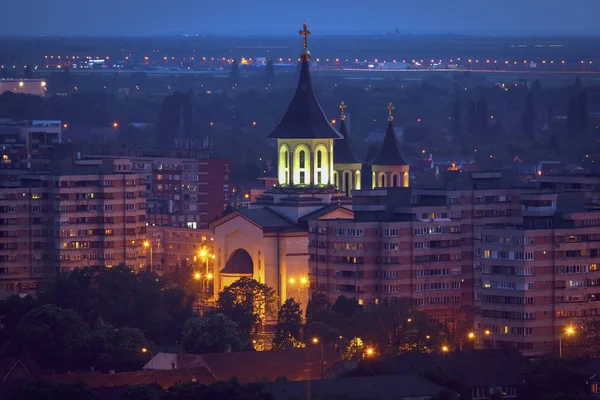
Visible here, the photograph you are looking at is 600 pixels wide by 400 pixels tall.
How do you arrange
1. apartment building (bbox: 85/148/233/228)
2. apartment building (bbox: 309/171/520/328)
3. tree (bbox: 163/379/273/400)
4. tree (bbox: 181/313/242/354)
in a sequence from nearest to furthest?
tree (bbox: 163/379/273/400)
tree (bbox: 181/313/242/354)
apartment building (bbox: 309/171/520/328)
apartment building (bbox: 85/148/233/228)

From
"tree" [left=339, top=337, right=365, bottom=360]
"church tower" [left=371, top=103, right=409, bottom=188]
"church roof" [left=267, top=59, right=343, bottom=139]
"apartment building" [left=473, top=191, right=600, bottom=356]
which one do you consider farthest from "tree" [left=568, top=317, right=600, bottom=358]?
"church tower" [left=371, top=103, right=409, bottom=188]

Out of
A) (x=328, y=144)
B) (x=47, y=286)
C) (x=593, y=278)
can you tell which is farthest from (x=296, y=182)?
(x=593, y=278)

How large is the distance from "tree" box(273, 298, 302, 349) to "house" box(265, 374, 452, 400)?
42.8 feet

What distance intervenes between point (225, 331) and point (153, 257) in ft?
→ 126

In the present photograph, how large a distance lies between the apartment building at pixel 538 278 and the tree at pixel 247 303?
9014 millimetres

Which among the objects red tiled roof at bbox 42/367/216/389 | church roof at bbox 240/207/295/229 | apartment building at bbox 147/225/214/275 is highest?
church roof at bbox 240/207/295/229

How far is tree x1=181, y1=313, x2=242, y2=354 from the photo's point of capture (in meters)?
106

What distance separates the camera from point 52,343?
10550 centimetres

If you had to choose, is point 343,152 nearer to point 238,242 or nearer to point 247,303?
point 238,242

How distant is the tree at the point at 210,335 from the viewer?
10631 centimetres

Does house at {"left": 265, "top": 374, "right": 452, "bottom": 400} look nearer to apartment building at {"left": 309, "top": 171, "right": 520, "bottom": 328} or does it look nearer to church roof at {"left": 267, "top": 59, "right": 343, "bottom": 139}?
apartment building at {"left": 309, "top": 171, "right": 520, "bottom": 328}

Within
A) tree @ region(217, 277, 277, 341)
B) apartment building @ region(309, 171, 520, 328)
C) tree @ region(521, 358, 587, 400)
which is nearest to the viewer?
tree @ region(521, 358, 587, 400)

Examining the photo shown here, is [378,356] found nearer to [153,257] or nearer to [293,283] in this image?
[293,283]

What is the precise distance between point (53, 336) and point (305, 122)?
28.5m
